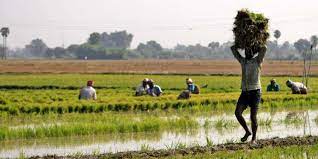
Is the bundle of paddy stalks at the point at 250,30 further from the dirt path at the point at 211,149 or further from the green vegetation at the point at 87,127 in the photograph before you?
the green vegetation at the point at 87,127

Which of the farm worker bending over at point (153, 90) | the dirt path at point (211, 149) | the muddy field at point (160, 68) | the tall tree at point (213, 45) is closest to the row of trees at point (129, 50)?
the tall tree at point (213, 45)

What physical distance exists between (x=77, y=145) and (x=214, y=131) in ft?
9.92

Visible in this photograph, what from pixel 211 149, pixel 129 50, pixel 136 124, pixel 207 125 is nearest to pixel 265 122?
pixel 207 125

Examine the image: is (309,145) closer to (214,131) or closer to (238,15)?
(238,15)

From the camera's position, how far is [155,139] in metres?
10.0

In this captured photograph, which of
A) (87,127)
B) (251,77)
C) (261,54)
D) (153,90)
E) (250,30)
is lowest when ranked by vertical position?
(87,127)

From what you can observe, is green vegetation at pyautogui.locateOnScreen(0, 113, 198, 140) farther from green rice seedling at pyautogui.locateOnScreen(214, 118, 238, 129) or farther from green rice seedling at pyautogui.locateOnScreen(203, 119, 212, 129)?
green rice seedling at pyautogui.locateOnScreen(214, 118, 238, 129)

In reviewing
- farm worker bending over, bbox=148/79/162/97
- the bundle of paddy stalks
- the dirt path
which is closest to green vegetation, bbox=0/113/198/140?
the dirt path

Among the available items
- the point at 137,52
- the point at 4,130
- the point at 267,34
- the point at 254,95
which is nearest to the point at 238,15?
the point at 267,34

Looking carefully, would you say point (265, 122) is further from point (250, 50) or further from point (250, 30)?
point (250, 30)

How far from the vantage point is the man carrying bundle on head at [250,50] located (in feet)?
26.0

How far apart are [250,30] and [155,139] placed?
2979 millimetres

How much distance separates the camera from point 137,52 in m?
156

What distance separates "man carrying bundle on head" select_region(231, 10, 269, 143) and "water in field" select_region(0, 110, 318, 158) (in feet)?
3.72
